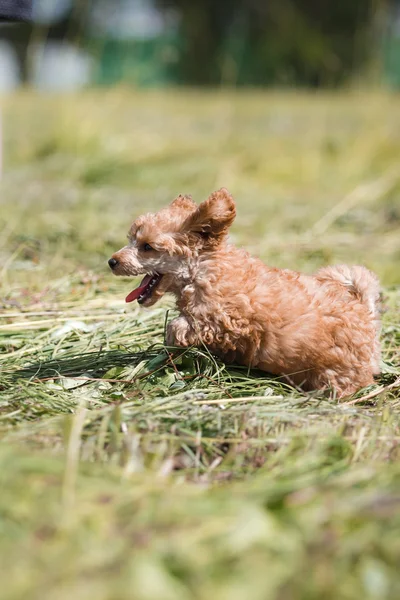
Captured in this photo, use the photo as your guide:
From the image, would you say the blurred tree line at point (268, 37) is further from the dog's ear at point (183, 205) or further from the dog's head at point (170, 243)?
the dog's head at point (170, 243)

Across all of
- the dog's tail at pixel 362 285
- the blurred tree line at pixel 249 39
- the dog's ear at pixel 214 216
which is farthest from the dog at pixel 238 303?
the blurred tree line at pixel 249 39

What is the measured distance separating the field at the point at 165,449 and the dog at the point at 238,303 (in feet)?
0.37

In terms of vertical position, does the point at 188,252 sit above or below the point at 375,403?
above

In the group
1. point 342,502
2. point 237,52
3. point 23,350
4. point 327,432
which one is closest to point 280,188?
point 23,350

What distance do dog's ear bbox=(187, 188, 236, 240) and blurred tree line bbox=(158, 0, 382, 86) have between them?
17993mm

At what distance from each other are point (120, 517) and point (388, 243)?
4.43 m

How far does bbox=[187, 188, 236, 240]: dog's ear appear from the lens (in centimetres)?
281

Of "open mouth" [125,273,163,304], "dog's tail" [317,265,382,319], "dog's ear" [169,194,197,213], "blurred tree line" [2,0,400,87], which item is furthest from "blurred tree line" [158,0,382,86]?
"open mouth" [125,273,163,304]

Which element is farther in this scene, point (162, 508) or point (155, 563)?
point (162, 508)

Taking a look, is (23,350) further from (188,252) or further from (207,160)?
(207,160)

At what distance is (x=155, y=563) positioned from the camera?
1.71m

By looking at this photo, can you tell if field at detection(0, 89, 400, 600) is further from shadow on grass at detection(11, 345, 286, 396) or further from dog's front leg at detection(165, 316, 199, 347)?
dog's front leg at detection(165, 316, 199, 347)

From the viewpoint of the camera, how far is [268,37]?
2338 cm

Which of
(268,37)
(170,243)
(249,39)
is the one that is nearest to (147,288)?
(170,243)
